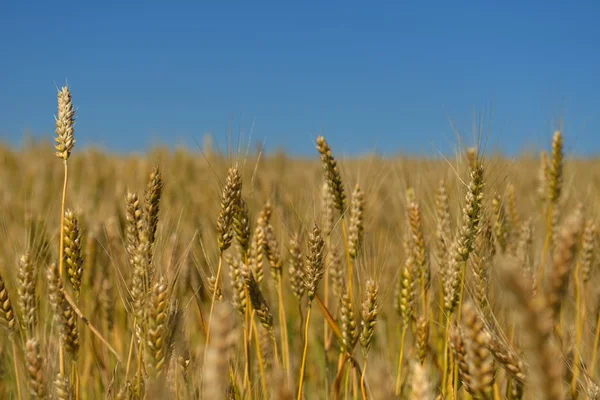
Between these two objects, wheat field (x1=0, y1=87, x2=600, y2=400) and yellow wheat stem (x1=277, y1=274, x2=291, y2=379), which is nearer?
wheat field (x1=0, y1=87, x2=600, y2=400)

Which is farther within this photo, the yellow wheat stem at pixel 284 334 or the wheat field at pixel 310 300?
the yellow wheat stem at pixel 284 334

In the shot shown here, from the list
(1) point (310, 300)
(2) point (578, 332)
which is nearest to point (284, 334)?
(1) point (310, 300)

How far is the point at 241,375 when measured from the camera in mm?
2174

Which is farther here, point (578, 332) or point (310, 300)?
point (578, 332)

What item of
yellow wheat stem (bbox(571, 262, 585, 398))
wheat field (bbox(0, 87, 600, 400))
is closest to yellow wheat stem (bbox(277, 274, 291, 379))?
wheat field (bbox(0, 87, 600, 400))

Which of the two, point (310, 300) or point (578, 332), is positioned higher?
point (310, 300)

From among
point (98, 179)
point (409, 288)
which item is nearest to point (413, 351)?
point (409, 288)

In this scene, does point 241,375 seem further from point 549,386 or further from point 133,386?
point 549,386

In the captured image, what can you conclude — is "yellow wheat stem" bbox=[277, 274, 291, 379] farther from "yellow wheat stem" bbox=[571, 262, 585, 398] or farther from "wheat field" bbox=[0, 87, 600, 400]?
"yellow wheat stem" bbox=[571, 262, 585, 398]

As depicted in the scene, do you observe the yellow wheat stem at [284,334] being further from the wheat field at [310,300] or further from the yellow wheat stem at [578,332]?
the yellow wheat stem at [578,332]

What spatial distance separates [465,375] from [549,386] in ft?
1.79

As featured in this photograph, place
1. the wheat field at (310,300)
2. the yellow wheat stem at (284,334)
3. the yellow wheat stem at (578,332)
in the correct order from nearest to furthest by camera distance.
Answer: the wheat field at (310,300), the yellow wheat stem at (578,332), the yellow wheat stem at (284,334)

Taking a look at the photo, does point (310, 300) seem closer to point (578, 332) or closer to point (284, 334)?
point (284, 334)

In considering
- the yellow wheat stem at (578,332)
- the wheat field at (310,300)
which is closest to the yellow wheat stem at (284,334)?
the wheat field at (310,300)
